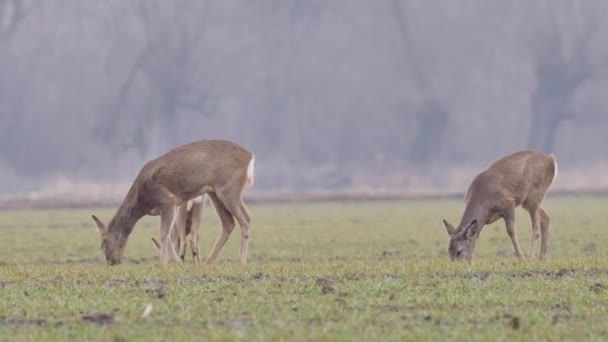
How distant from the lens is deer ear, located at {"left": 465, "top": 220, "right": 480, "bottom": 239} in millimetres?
22781

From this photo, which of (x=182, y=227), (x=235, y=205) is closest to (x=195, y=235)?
(x=182, y=227)

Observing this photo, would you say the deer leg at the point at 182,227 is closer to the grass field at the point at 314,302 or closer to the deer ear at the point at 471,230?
the grass field at the point at 314,302

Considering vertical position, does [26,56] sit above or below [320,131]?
above

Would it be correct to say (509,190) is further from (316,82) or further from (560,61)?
(560,61)

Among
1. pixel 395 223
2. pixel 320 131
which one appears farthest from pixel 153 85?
pixel 395 223

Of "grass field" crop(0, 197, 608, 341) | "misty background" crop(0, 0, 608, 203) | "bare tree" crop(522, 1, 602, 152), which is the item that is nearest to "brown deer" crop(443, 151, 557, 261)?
"grass field" crop(0, 197, 608, 341)

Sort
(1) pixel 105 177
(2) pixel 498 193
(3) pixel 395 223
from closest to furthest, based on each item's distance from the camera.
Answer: (2) pixel 498 193
(3) pixel 395 223
(1) pixel 105 177

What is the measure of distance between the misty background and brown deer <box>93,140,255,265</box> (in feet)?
262

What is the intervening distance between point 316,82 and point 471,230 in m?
85.4

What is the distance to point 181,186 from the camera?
22.5 m

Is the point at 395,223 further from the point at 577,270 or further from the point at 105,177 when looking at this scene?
the point at 105,177

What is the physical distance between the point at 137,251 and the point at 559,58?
81828mm

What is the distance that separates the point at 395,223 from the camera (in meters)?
49.0

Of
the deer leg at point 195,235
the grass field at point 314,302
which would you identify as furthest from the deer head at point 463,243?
the deer leg at point 195,235
